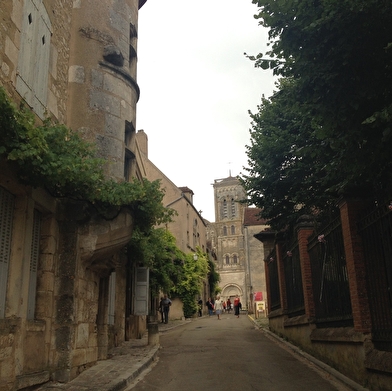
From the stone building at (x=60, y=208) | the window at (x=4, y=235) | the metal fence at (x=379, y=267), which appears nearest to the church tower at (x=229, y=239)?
the stone building at (x=60, y=208)

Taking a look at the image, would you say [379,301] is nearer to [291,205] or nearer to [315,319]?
[315,319]

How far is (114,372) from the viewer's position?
8664mm

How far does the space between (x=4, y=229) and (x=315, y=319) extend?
7118mm

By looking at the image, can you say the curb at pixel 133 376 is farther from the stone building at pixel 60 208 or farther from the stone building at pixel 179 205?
the stone building at pixel 179 205

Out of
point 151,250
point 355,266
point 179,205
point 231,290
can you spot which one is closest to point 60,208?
point 355,266

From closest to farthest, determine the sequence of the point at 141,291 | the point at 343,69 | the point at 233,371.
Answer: the point at 343,69, the point at 233,371, the point at 141,291

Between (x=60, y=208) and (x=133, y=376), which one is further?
Answer: (x=133, y=376)

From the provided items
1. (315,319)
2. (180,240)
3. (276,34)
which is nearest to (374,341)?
(315,319)

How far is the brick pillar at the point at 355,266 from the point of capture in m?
7.29

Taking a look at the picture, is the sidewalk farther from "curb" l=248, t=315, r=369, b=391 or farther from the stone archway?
the stone archway

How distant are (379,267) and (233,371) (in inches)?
143

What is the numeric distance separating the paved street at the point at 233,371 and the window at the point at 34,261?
2.18 metres

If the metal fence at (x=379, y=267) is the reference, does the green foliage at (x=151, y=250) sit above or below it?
above

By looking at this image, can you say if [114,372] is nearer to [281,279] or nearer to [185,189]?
[281,279]
